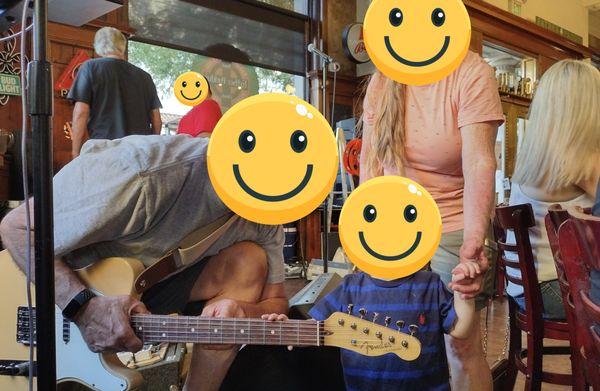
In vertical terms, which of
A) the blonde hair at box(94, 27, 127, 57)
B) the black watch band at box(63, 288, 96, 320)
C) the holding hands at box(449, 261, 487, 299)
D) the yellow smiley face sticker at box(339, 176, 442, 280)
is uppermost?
the blonde hair at box(94, 27, 127, 57)

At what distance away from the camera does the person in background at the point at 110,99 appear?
1935mm

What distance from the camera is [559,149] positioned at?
139 centimetres

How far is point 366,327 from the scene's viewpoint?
3.32 feet

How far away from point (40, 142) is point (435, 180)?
74cm

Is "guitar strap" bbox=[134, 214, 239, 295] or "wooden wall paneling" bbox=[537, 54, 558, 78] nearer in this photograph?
"guitar strap" bbox=[134, 214, 239, 295]

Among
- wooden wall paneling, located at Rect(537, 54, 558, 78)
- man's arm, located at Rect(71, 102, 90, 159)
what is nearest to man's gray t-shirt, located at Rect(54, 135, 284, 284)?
Answer: man's arm, located at Rect(71, 102, 90, 159)

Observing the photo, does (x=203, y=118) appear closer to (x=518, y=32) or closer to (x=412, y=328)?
A: (x=412, y=328)

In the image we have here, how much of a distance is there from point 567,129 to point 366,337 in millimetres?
797

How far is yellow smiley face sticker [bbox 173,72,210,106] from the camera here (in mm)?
1979

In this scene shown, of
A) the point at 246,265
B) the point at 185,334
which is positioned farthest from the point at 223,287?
the point at 185,334

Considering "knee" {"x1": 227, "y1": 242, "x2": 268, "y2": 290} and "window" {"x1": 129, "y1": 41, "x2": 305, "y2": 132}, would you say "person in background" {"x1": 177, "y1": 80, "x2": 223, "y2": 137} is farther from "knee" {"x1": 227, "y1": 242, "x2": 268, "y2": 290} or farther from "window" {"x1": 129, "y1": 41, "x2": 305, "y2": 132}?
"window" {"x1": 129, "y1": 41, "x2": 305, "y2": 132}

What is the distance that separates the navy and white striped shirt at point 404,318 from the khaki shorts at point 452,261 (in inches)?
1.8

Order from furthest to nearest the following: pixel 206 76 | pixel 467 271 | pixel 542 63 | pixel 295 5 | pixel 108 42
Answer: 1. pixel 542 63
2. pixel 295 5
3. pixel 206 76
4. pixel 108 42
5. pixel 467 271

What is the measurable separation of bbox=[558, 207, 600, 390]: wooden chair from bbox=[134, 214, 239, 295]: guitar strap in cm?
67
